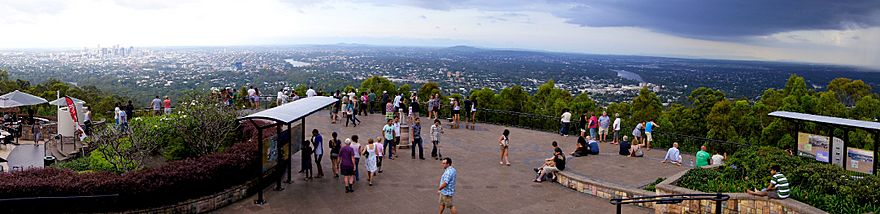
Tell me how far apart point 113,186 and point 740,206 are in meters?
11.0

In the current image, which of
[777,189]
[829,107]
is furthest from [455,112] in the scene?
[829,107]

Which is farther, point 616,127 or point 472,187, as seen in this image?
point 616,127

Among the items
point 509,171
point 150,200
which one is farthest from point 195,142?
point 509,171

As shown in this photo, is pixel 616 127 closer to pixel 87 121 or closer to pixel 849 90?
pixel 87 121

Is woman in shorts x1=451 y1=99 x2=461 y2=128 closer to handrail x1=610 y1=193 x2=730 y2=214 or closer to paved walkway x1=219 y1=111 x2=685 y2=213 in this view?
paved walkway x1=219 y1=111 x2=685 y2=213

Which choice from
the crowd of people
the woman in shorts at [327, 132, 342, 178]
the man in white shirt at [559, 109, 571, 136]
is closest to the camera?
the crowd of people

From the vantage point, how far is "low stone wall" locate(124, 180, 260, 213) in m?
10.1

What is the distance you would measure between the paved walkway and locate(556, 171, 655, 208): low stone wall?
19 cm

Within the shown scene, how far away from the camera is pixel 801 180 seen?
11.0 meters

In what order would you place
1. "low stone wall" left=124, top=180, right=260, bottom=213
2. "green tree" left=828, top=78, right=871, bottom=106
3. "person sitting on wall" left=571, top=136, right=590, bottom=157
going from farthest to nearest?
"green tree" left=828, top=78, right=871, bottom=106 → "person sitting on wall" left=571, top=136, right=590, bottom=157 → "low stone wall" left=124, top=180, right=260, bottom=213

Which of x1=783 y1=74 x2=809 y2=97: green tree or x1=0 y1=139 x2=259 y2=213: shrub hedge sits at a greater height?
x1=783 y1=74 x2=809 y2=97: green tree

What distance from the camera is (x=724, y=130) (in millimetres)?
26250

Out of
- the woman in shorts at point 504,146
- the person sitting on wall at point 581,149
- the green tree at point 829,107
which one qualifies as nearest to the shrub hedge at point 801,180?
the person sitting on wall at point 581,149

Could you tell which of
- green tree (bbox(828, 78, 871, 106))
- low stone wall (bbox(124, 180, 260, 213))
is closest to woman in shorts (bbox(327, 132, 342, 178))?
low stone wall (bbox(124, 180, 260, 213))
